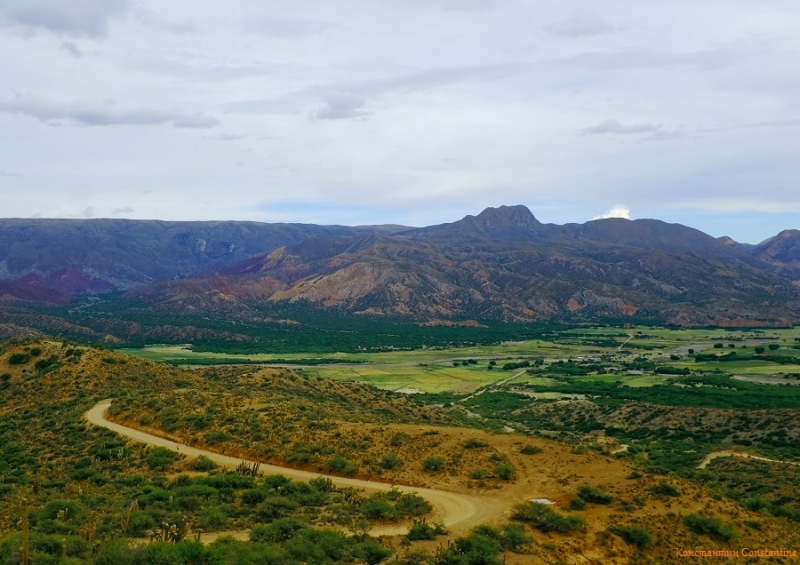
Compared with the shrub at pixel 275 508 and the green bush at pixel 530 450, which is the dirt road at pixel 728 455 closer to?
the green bush at pixel 530 450

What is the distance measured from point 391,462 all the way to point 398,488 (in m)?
3.07

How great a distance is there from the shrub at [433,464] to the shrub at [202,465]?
413 inches

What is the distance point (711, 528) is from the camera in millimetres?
24469

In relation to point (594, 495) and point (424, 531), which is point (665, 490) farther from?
point (424, 531)

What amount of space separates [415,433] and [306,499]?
1233 cm

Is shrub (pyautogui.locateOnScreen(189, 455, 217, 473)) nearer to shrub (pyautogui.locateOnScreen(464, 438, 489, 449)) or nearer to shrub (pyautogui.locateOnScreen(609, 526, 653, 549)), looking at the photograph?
shrub (pyautogui.locateOnScreen(464, 438, 489, 449))

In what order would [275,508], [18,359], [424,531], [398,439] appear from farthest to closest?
1. [18,359]
2. [398,439]
3. [275,508]
4. [424,531]

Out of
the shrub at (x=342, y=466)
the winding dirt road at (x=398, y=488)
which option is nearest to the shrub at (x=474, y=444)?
the winding dirt road at (x=398, y=488)

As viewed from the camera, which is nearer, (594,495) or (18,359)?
(594,495)

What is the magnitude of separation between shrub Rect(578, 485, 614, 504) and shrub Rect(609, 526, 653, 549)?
3.08 metres

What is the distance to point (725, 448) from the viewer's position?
48.1 m

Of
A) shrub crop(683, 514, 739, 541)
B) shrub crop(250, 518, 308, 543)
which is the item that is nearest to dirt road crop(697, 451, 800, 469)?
shrub crop(683, 514, 739, 541)

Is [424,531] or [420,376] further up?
[424,531]

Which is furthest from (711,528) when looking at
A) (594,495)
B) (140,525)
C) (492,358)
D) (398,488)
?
(492,358)
